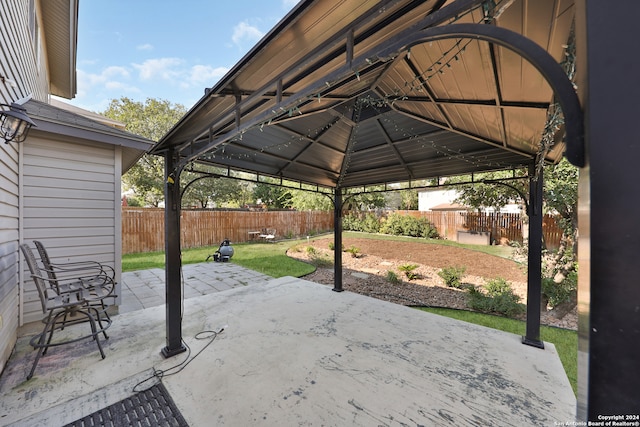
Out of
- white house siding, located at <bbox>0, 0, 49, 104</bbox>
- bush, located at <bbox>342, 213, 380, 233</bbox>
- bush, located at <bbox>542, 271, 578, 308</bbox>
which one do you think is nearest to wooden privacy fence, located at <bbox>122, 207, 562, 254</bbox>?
bush, located at <bbox>342, 213, 380, 233</bbox>

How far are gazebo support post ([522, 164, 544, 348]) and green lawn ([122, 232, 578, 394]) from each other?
15.0 inches

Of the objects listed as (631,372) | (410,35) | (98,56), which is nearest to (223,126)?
(410,35)

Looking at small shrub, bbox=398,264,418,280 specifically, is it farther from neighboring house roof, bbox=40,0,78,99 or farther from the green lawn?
neighboring house roof, bbox=40,0,78,99

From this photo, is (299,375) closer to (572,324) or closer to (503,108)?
(503,108)

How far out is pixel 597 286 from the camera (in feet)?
1.96

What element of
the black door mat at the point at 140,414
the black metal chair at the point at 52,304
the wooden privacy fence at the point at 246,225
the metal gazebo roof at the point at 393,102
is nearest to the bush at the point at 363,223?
the wooden privacy fence at the point at 246,225

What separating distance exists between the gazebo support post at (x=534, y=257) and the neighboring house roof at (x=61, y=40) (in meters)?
8.01

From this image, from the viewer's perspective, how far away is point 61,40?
17.4 ft

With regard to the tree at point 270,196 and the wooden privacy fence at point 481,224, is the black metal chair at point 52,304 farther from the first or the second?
the tree at point 270,196

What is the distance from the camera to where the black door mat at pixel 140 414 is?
1.81 metres

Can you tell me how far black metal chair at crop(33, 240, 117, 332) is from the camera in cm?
280

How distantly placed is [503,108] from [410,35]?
5.81 feet

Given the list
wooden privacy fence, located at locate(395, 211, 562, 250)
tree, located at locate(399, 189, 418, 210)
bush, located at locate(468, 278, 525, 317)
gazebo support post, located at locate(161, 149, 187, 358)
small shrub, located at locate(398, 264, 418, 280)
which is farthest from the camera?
tree, located at locate(399, 189, 418, 210)

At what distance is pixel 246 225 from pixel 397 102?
1040cm
